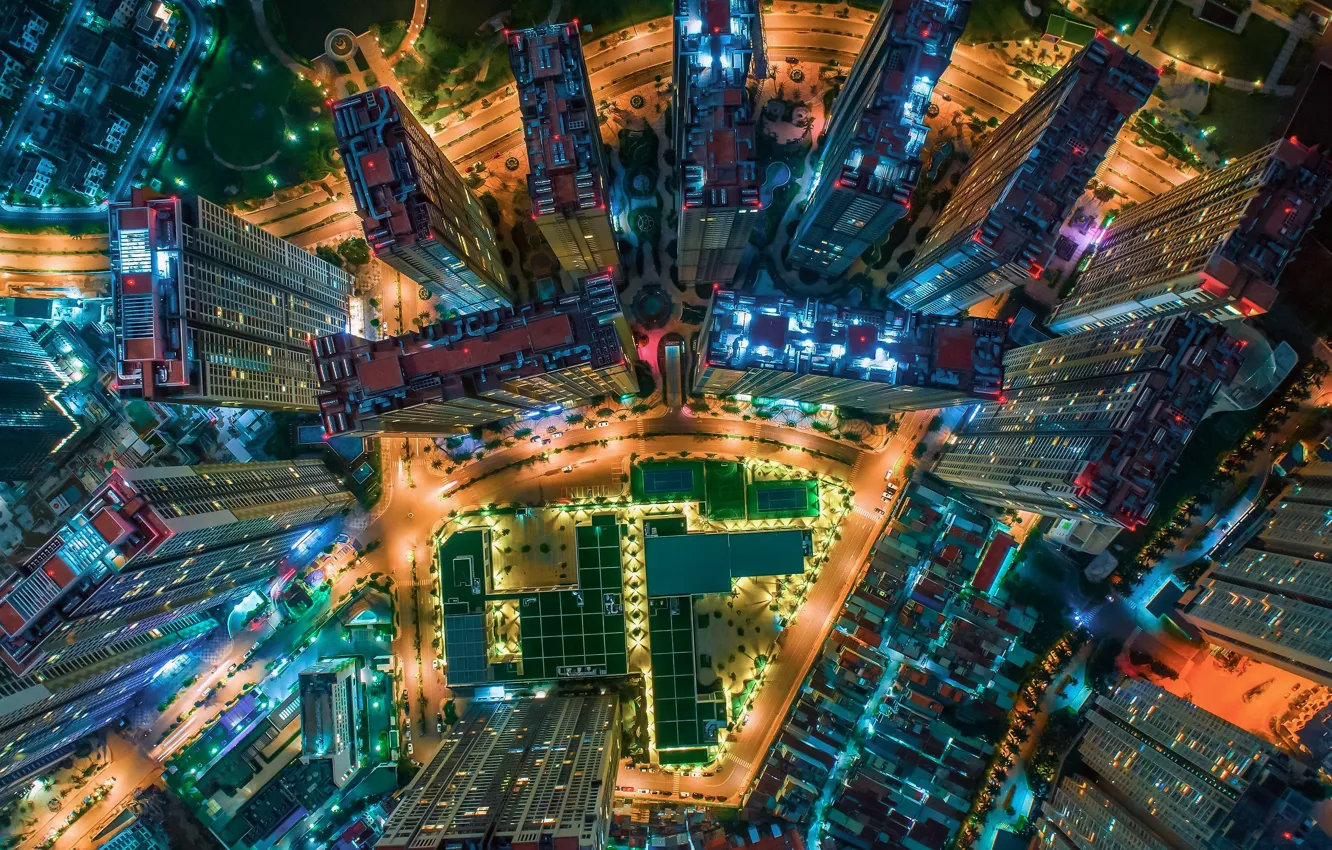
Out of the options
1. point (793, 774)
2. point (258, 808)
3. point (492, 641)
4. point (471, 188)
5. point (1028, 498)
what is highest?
point (471, 188)

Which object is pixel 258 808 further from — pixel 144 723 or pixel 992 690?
pixel 992 690

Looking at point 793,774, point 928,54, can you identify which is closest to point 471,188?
point 928,54

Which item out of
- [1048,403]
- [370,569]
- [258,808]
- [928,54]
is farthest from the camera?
[370,569]

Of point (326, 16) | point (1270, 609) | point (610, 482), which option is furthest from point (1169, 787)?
point (326, 16)

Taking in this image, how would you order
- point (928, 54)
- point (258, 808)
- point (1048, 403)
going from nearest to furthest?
point (928, 54), point (1048, 403), point (258, 808)

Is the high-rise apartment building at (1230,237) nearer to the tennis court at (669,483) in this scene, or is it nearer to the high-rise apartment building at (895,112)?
the high-rise apartment building at (895,112)

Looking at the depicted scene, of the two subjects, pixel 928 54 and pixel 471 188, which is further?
pixel 471 188

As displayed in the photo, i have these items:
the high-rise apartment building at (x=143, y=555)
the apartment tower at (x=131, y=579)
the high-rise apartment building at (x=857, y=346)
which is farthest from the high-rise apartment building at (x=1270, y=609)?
the high-rise apartment building at (x=143, y=555)
